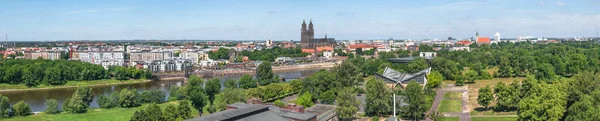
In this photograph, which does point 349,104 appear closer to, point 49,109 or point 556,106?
point 556,106

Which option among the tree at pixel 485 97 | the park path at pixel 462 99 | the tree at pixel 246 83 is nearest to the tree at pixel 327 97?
the park path at pixel 462 99

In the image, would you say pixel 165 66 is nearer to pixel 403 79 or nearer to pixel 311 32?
pixel 403 79

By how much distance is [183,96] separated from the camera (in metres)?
42.7

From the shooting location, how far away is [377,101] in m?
31.6

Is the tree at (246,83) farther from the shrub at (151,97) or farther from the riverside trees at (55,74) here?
the riverside trees at (55,74)

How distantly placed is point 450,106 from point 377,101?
7705mm

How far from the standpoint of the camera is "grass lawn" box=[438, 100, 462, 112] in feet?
114

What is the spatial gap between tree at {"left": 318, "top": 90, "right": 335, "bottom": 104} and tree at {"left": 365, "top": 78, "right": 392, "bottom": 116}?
3926 millimetres

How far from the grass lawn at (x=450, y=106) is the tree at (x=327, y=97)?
7131 millimetres

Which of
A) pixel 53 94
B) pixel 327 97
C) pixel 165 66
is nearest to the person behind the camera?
pixel 327 97

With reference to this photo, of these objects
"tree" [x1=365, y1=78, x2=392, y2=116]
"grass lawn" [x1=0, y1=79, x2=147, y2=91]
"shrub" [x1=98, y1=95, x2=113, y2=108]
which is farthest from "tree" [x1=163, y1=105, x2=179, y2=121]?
"grass lawn" [x1=0, y1=79, x2=147, y2=91]

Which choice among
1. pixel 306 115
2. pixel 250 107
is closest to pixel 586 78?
pixel 306 115

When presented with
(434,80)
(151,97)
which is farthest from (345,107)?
(434,80)

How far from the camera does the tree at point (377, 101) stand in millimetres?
31531
